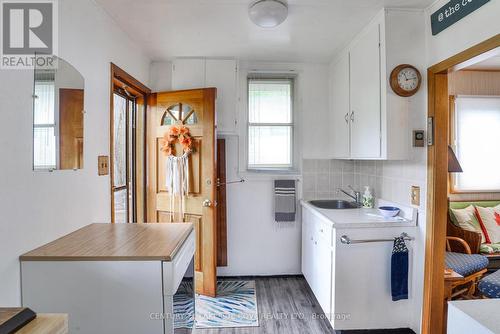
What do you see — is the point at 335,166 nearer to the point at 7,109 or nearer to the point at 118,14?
the point at 118,14

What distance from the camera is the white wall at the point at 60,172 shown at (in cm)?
120

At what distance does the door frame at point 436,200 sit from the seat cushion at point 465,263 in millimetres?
748

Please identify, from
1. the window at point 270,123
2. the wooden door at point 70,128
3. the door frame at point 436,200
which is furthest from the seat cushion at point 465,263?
the wooden door at point 70,128

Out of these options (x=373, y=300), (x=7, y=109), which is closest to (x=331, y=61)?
(x=373, y=300)

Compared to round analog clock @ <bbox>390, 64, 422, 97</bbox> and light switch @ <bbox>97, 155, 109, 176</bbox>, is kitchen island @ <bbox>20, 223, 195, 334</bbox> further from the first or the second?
round analog clock @ <bbox>390, 64, 422, 97</bbox>

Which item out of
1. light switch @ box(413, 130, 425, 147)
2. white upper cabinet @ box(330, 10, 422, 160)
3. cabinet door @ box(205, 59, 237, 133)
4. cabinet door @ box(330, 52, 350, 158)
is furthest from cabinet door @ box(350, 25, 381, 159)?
cabinet door @ box(205, 59, 237, 133)

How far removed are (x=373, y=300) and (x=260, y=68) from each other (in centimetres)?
242

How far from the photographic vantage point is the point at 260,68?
3115 millimetres

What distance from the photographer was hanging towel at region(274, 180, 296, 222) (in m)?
3.05

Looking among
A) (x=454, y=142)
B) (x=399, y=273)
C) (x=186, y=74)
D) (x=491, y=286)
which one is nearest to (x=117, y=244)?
(x=399, y=273)

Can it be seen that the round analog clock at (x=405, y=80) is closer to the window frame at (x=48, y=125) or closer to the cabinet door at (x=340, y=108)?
the cabinet door at (x=340, y=108)

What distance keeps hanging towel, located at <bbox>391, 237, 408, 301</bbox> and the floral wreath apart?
6.30 ft

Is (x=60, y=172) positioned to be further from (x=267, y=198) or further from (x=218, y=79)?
(x=267, y=198)

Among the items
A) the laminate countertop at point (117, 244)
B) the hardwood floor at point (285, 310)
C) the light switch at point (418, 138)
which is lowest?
the hardwood floor at point (285, 310)
